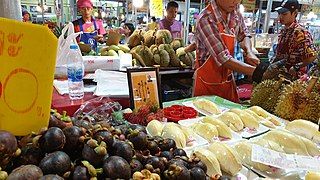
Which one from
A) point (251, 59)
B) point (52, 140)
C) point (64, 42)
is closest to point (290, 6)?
point (251, 59)

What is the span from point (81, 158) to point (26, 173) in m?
0.18

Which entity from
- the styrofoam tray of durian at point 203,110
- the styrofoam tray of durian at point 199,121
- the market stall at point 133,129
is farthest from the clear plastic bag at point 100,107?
the styrofoam tray of durian at point 203,110

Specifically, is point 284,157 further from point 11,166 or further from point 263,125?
point 11,166

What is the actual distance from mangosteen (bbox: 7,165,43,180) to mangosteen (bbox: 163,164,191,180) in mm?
417

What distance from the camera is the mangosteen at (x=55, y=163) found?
0.84 meters

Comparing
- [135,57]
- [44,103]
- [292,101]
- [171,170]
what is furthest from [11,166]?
[135,57]

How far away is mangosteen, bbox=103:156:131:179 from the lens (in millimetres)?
896

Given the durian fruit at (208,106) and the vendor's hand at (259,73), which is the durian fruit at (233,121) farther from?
the vendor's hand at (259,73)

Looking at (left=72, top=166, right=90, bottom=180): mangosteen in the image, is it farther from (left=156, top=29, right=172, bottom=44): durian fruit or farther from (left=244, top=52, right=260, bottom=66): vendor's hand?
(left=156, top=29, right=172, bottom=44): durian fruit

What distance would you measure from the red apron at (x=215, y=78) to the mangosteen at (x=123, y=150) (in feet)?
7.09

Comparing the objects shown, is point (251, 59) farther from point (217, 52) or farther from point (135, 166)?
point (135, 166)

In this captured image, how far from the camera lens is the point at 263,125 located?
2045mm

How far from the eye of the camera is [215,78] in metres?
3.08

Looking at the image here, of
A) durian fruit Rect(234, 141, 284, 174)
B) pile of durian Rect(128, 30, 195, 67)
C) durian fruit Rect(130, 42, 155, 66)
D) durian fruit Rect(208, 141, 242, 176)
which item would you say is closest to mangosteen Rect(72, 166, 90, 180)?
durian fruit Rect(208, 141, 242, 176)
